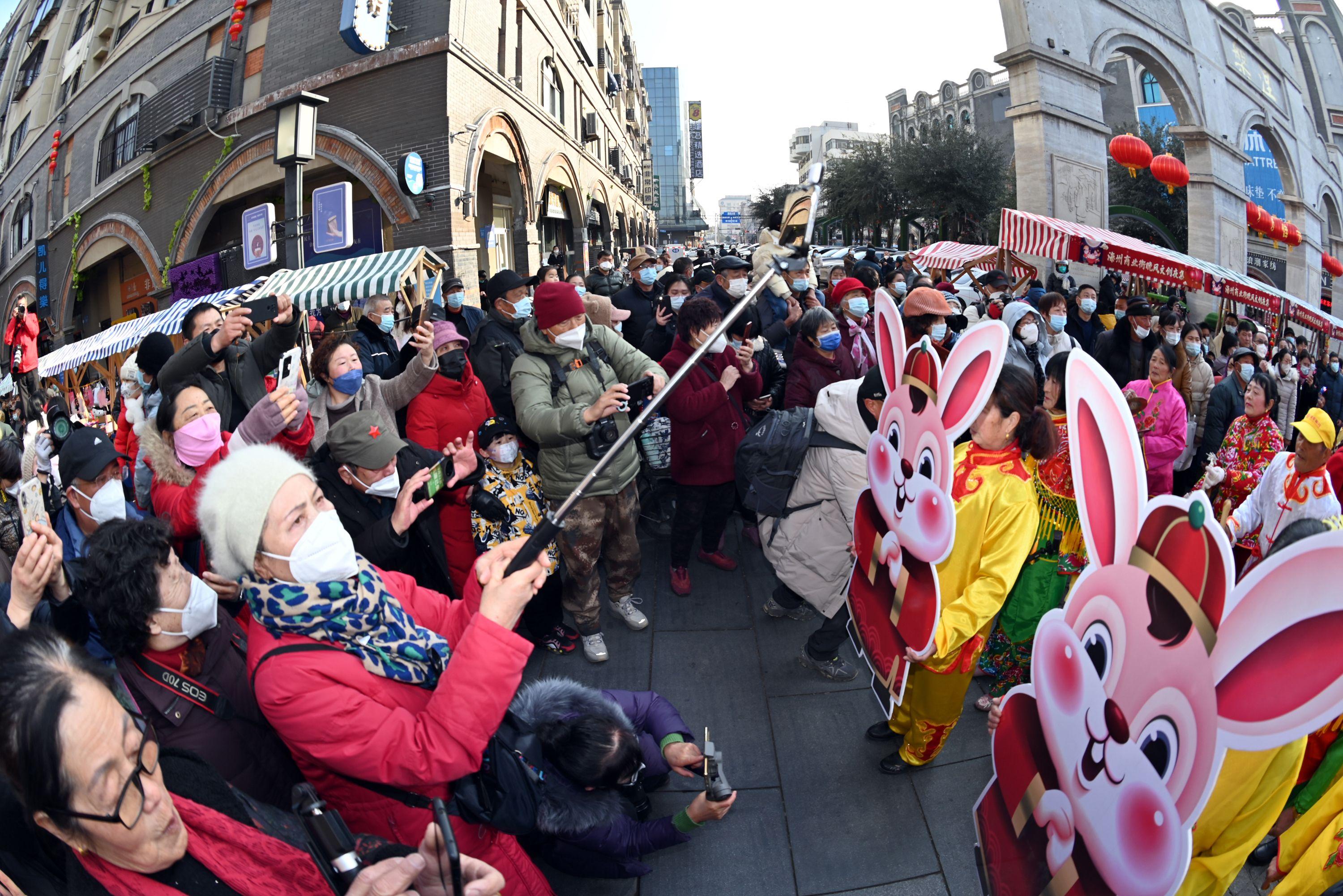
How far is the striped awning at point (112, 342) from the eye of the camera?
9086 millimetres

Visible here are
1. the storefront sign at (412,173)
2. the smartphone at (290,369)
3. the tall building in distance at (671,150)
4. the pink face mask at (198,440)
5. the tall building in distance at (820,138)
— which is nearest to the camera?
the pink face mask at (198,440)

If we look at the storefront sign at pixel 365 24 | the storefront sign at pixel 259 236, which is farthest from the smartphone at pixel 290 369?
the storefront sign at pixel 365 24

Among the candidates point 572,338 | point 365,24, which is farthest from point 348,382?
point 365,24

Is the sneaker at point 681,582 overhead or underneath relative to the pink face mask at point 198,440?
underneath

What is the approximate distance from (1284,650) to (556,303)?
317 cm

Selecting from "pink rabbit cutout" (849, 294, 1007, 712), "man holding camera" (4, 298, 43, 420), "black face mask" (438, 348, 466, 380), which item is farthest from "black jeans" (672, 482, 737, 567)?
"man holding camera" (4, 298, 43, 420)

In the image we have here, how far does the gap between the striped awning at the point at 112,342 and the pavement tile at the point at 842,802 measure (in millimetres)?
8144

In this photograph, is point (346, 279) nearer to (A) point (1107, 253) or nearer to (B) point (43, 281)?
(A) point (1107, 253)

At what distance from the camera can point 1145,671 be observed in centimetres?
145

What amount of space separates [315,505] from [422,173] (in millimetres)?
11225

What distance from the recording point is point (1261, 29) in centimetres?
2641

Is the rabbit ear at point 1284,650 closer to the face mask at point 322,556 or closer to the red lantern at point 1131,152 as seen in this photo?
the face mask at point 322,556

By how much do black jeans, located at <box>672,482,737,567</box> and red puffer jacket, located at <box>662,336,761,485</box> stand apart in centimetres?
9

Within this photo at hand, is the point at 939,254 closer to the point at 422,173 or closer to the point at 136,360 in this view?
the point at 422,173
